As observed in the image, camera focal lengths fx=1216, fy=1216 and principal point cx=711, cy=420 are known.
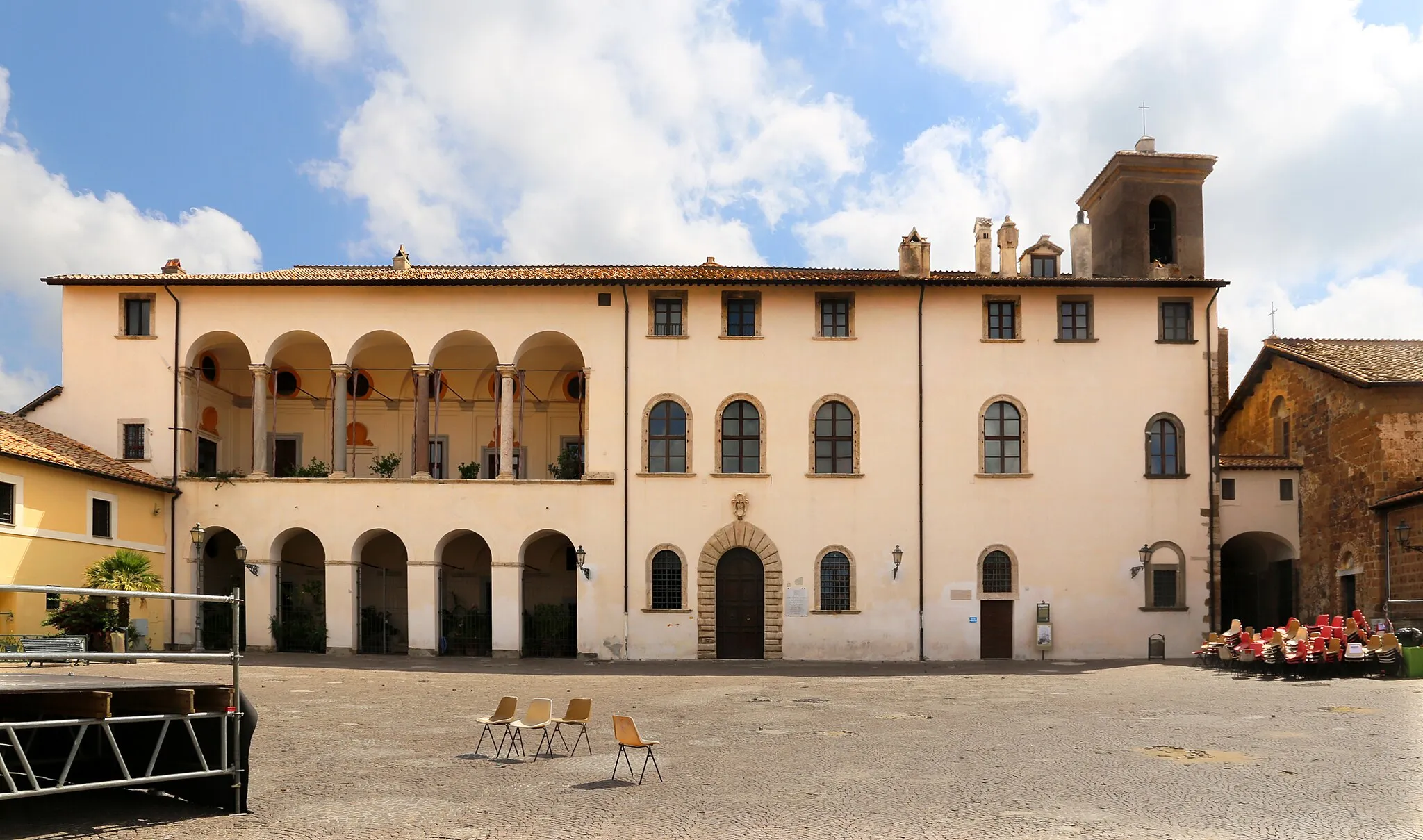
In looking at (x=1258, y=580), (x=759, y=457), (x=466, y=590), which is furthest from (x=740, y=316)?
(x=1258, y=580)

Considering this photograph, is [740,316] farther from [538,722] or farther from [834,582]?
[538,722]

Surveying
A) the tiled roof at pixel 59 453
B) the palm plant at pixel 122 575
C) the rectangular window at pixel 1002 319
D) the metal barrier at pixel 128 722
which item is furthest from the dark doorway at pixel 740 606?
the metal barrier at pixel 128 722

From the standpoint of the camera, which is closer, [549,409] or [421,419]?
[421,419]

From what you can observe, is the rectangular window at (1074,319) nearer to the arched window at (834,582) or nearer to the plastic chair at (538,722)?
the arched window at (834,582)

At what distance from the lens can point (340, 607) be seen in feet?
104

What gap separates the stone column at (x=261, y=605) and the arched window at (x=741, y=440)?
1226cm

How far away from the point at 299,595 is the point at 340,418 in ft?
16.8

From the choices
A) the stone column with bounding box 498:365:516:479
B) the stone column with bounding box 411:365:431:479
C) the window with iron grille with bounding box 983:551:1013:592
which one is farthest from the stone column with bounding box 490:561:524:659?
the window with iron grille with bounding box 983:551:1013:592

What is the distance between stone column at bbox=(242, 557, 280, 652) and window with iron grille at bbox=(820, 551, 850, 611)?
1437 centimetres

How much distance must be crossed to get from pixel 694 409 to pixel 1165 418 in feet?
41.4

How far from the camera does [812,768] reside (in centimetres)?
1325

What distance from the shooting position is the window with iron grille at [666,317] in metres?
32.7

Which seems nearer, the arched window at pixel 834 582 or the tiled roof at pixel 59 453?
the tiled roof at pixel 59 453

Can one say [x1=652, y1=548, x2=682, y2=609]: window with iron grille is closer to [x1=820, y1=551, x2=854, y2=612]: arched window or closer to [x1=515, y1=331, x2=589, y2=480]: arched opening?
[x1=820, y1=551, x2=854, y2=612]: arched window
